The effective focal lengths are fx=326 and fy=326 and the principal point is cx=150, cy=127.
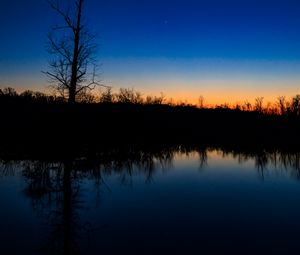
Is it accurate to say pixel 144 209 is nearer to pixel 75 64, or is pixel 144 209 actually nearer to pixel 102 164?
pixel 102 164

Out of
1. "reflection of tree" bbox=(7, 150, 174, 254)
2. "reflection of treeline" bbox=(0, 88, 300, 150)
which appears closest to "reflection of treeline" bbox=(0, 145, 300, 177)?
"reflection of tree" bbox=(7, 150, 174, 254)

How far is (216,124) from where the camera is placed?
4525 centimetres

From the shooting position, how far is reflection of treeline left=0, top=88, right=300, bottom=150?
→ 19.0 metres

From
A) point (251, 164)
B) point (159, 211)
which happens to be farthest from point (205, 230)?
point (251, 164)

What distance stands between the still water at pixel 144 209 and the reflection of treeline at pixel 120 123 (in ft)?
19.0

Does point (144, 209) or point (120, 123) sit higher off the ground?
point (120, 123)

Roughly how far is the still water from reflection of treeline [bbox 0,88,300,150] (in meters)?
5.80

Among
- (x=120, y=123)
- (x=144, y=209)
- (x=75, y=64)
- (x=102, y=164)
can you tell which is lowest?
(x=144, y=209)

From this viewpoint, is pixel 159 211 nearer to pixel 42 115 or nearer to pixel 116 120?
pixel 42 115

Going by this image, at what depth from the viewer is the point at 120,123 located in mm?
27625

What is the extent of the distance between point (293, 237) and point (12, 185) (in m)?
7.38

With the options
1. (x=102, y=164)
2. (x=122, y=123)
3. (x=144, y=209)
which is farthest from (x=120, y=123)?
(x=144, y=209)

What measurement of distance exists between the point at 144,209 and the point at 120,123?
20.5m

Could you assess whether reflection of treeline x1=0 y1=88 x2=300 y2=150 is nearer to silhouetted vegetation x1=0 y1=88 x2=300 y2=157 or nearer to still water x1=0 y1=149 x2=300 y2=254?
silhouetted vegetation x1=0 y1=88 x2=300 y2=157
